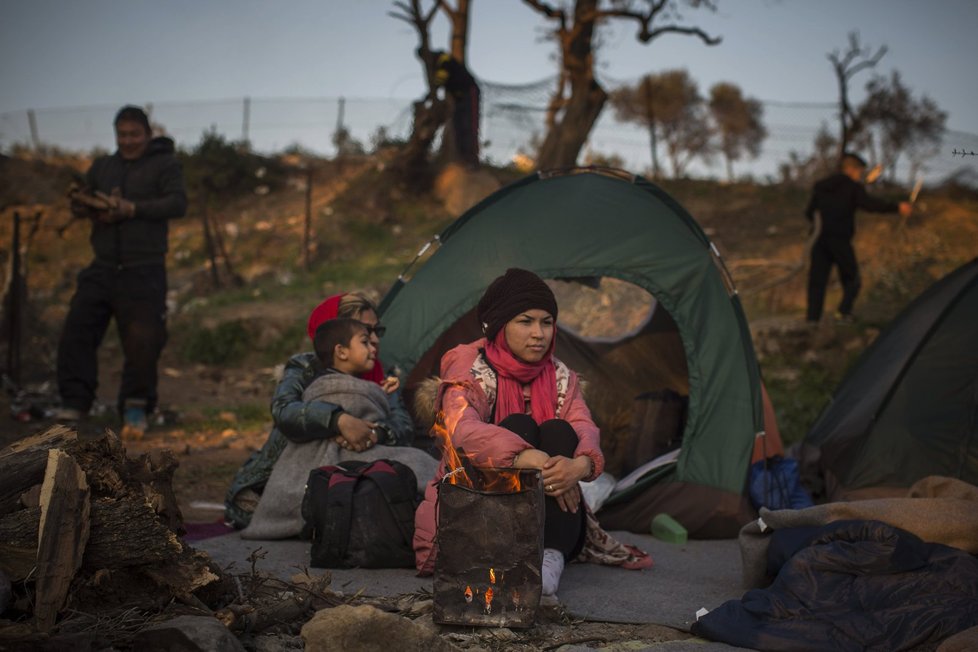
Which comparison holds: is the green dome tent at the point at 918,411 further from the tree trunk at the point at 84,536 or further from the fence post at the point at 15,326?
the fence post at the point at 15,326

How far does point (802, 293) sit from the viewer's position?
12.0 metres

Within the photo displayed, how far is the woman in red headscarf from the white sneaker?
1084 mm

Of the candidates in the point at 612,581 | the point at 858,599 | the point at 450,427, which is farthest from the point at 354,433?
the point at 858,599

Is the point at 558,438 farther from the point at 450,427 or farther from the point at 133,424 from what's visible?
the point at 133,424

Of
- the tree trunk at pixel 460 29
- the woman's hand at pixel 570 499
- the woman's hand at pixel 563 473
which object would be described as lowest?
the woman's hand at pixel 570 499

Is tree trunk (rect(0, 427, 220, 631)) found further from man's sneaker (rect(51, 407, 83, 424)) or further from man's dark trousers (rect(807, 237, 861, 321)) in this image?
man's dark trousers (rect(807, 237, 861, 321))

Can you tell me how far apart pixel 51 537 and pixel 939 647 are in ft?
8.39

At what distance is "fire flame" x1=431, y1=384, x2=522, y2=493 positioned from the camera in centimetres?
325

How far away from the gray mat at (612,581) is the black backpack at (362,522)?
55mm

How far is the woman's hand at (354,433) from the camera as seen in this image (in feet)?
14.2

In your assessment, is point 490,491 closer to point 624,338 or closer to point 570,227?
point 570,227

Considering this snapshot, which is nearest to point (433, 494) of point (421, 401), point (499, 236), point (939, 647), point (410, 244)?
point (421, 401)

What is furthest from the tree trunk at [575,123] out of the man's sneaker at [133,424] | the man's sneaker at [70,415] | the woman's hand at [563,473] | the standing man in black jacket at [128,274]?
the woman's hand at [563,473]

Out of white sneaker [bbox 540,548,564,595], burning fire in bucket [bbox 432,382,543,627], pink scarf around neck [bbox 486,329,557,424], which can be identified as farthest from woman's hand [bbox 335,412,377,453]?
burning fire in bucket [bbox 432,382,543,627]
